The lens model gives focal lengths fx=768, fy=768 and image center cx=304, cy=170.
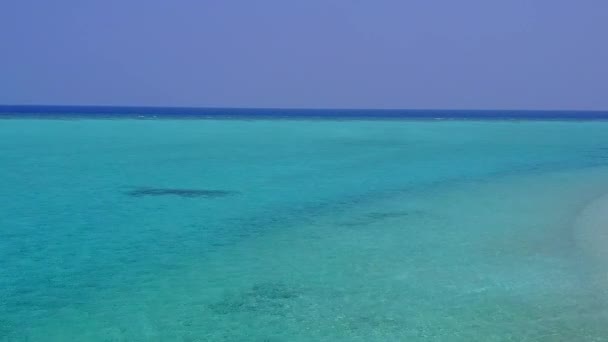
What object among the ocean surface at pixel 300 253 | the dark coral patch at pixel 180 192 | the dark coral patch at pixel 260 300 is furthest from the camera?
the dark coral patch at pixel 180 192

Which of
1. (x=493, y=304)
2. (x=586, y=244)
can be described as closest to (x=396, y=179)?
(x=586, y=244)

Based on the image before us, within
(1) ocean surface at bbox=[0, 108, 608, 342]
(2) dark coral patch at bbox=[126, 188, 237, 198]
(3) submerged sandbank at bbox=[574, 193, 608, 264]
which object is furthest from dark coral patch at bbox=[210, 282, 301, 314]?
(2) dark coral patch at bbox=[126, 188, 237, 198]

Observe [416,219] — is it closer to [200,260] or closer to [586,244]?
[586,244]

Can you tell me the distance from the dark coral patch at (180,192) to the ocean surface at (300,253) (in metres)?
0.04

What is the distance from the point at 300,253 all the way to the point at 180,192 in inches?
106

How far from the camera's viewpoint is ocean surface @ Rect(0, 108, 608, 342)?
9.76 ft

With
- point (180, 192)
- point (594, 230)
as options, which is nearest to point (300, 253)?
point (594, 230)

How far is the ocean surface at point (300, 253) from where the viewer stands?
2.97 m

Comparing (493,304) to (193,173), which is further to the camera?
(193,173)

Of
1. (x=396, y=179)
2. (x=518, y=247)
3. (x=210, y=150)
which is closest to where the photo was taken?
(x=518, y=247)

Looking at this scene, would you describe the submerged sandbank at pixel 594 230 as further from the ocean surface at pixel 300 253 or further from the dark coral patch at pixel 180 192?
the dark coral patch at pixel 180 192

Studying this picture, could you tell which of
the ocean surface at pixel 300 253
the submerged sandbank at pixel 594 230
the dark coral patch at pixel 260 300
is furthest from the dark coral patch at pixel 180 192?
the dark coral patch at pixel 260 300

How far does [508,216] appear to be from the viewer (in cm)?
535

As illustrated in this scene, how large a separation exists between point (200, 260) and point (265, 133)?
464 inches
